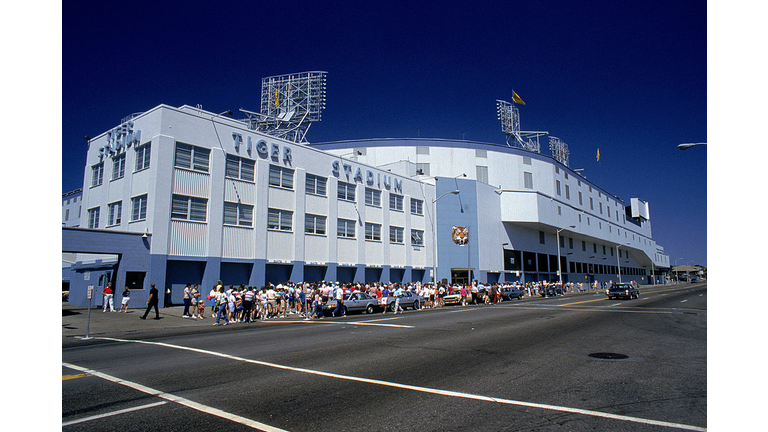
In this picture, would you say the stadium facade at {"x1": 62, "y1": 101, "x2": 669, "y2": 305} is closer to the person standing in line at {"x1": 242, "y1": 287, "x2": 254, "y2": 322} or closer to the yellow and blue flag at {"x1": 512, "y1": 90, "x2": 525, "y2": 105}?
the person standing in line at {"x1": 242, "y1": 287, "x2": 254, "y2": 322}

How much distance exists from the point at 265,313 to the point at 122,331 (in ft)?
23.9

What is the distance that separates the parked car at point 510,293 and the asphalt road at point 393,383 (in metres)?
27.2

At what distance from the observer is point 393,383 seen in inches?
302

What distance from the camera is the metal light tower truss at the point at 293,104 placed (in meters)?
43.4

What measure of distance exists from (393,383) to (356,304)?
17.8 metres

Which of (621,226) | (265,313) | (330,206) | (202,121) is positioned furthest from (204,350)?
(621,226)

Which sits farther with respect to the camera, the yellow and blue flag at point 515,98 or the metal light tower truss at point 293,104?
the yellow and blue flag at point 515,98

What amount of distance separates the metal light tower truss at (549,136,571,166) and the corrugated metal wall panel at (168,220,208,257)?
6683 cm

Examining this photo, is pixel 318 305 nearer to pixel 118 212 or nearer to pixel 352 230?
pixel 118 212

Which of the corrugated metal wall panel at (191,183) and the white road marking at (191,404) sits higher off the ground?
the corrugated metal wall panel at (191,183)

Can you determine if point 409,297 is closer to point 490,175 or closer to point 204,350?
point 204,350

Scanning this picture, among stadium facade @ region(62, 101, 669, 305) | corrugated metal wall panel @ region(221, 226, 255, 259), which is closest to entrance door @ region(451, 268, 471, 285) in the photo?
stadium facade @ region(62, 101, 669, 305)

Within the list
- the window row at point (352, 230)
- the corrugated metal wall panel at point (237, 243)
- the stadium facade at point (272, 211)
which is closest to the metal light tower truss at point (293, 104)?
the stadium facade at point (272, 211)

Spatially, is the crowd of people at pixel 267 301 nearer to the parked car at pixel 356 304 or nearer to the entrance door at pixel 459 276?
the parked car at pixel 356 304
